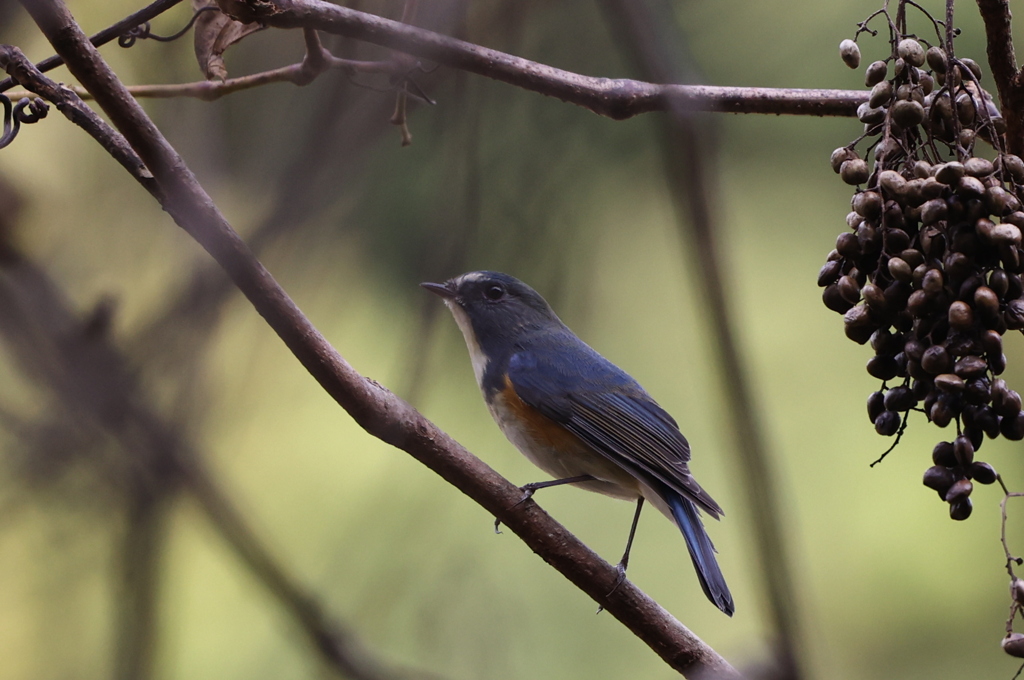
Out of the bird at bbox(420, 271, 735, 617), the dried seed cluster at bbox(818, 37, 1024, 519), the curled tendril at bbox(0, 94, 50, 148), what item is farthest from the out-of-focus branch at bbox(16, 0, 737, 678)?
the dried seed cluster at bbox(818, 37, 1024, 519)

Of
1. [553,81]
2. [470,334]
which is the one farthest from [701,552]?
[553,81]

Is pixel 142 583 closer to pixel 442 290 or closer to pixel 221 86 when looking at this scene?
pixel 221 86

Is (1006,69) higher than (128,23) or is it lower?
higher

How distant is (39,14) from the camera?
1.19 m

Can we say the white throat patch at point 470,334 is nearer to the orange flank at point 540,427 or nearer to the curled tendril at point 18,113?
the orange flank at point 540,427

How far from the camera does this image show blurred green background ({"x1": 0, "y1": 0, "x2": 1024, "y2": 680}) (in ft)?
6.07

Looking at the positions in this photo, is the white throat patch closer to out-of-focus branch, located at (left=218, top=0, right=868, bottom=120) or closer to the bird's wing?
the bird's wing

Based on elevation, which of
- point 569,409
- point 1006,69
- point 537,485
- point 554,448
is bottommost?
point 537,485

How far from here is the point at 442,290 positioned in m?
2.59

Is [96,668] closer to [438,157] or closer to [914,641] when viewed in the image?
[438,157]

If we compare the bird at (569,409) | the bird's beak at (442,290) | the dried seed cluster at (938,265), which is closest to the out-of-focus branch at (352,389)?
the bird at (569,409)

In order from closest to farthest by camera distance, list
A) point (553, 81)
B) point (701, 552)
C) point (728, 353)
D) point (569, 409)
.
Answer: point (728, 353) < point (553, 81) < point (701, 552) < point (569, 409)

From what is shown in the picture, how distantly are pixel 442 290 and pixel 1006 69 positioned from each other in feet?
5.03

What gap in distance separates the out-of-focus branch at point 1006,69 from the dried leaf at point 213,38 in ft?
4.65
